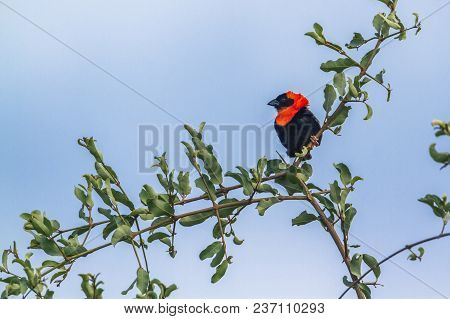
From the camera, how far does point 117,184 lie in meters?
2.64

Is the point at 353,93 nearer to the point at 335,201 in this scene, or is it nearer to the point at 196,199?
the point at 335,201

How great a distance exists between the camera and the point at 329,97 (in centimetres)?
276

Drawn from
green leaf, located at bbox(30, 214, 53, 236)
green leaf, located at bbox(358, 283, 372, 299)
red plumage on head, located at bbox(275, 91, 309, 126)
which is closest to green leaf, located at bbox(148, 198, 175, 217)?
green leaf, located at bbox(30, 214, 53, 236)

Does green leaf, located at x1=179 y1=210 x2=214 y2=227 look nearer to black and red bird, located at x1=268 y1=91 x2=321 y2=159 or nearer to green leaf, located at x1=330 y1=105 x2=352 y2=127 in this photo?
green leaf, located at x1=330 y1=105 x2=352 y2=127

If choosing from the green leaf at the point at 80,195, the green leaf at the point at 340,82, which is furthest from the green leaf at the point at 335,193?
the green leaf at the point at 80,195

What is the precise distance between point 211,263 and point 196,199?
260 millimetres

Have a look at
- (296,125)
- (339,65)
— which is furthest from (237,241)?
(296,125)

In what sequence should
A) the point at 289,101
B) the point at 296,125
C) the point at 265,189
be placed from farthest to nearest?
the point at 289,101, the point at 296,125, the point at 265,189

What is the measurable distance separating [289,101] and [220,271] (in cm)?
320

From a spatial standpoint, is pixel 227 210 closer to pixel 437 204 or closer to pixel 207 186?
pixel 207 186

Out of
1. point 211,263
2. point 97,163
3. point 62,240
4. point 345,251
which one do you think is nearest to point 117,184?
point 97,163

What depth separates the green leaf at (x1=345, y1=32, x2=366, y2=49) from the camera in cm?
271

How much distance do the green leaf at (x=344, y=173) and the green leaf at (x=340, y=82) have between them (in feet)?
0.96
